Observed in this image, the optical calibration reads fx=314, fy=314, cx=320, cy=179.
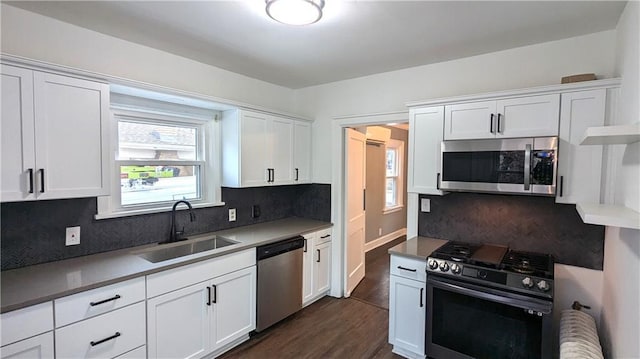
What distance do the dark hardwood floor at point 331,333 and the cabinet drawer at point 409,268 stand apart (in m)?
0.71

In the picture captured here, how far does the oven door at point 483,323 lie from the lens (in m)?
1.99

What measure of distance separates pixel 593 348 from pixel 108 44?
145 inches

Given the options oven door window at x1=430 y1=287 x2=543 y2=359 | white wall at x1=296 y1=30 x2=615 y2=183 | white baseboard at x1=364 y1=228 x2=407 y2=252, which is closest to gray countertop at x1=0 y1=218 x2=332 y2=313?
oven door window at x1=430 y1=287 x2=543 y2=359

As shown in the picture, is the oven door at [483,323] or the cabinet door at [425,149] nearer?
the oven door at [483,323]

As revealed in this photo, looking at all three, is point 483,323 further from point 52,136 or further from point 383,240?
point 383,240

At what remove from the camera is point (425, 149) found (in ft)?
9.00

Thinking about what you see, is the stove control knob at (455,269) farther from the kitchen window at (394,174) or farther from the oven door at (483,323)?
the kitchen window at (394,174)

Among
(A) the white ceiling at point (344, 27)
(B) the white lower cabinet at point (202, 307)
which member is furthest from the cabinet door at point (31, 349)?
(A) the white ceiling at point (344, 27)

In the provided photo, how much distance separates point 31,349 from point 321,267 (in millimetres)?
2514

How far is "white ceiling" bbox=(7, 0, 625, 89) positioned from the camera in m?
1.93

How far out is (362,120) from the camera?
3.45 m

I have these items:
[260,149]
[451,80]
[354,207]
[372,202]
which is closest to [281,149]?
[260,149]

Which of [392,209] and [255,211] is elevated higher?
[255,211]

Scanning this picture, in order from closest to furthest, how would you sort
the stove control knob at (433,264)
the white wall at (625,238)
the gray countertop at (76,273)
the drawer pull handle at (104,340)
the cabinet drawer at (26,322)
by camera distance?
the white wall at (625,238) < the cabinet drawer at (26,322) < the gray countertop at (76,273) < the drawer pull handle at (104,340) < the stove control knob at (433,264)
